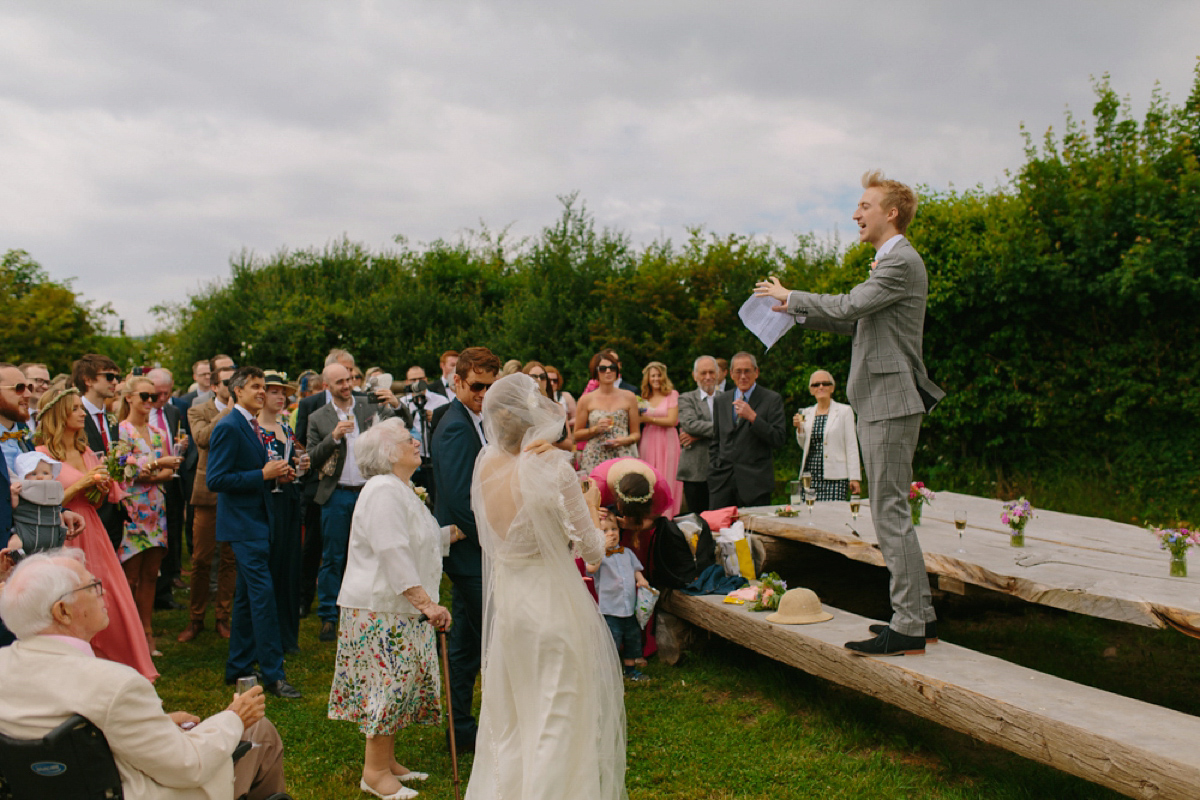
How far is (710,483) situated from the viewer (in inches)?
347

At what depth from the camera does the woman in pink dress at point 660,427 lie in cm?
932

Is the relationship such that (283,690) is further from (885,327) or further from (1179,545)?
(1179,545)

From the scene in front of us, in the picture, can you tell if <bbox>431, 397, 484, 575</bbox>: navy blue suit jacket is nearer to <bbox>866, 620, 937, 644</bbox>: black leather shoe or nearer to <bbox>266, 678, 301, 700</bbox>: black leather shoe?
<bbox>266, 678, 301, 700</bbox>: black leather shoe


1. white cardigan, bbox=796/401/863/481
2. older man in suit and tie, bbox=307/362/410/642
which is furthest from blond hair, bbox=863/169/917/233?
older man in suit and tie, bbox=307/362/410/642

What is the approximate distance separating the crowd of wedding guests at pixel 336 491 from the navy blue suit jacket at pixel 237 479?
12 millimetres

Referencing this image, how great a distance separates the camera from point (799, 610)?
5332mm

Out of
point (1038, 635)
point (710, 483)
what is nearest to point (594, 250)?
point (710, 483)

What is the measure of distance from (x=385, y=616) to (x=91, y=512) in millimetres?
2336

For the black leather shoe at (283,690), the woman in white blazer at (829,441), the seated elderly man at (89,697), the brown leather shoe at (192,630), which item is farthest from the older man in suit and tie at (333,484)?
the seated elderly man at (89,697)

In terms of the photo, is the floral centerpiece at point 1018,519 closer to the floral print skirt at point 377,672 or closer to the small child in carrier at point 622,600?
the small child in carrier at point 622,600

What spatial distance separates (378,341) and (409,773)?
1419cm

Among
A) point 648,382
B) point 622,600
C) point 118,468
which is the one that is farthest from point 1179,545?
point 118,468

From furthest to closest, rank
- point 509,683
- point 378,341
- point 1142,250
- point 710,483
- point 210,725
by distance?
point 378,341 → point 1142,250 → point 710,483 → point 509,683 → point 210,725

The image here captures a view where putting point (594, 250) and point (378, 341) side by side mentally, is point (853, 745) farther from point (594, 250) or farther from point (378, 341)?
point (378, 341)
